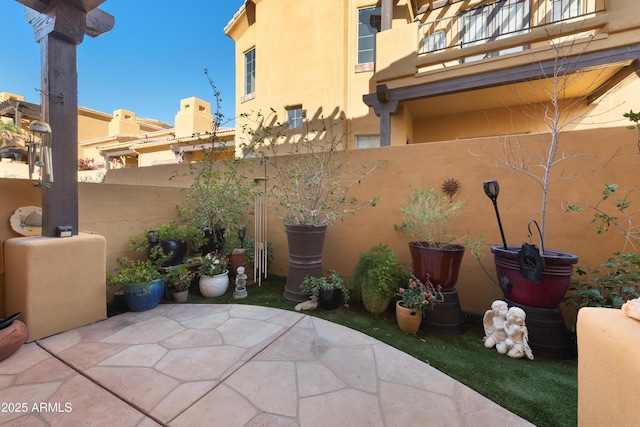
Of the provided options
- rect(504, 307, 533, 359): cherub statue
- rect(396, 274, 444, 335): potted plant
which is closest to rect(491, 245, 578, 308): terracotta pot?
rect(504, 307, 533, 359): cherub statue

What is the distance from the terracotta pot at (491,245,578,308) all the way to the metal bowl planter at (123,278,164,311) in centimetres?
391

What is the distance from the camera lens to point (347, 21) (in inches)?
296

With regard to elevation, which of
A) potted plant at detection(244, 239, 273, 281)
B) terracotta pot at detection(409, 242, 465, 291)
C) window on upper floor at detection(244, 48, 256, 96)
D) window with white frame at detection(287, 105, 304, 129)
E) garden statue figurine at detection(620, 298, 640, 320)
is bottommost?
potted plant at detection(244, 239, 273, 281)

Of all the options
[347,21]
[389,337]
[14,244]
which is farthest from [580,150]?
[347,21]

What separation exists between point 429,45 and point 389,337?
7.57 metres

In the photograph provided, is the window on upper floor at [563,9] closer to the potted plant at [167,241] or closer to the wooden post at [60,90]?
the wooden post at [60,90]

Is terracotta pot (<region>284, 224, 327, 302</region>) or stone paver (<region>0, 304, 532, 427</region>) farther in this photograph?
terracotta pot (<region>284, 224, 327, 302</region>)

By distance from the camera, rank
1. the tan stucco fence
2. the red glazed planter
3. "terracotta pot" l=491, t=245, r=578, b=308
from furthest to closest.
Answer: the tan stucco fence, "terracotta pot" l=491, t=245, r=578, b=308, the red glazed planter

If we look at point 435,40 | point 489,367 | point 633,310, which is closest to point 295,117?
point 435,40

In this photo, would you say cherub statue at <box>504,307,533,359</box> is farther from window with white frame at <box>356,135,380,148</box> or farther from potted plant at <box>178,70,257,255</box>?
window with white frame at <box>356,135,380,148</box>

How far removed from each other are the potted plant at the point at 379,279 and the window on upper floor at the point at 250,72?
8478 mm

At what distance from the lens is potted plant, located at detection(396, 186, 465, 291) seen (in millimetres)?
2779

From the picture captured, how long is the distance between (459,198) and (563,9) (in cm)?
576

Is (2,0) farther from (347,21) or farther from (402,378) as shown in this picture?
(347,21)
